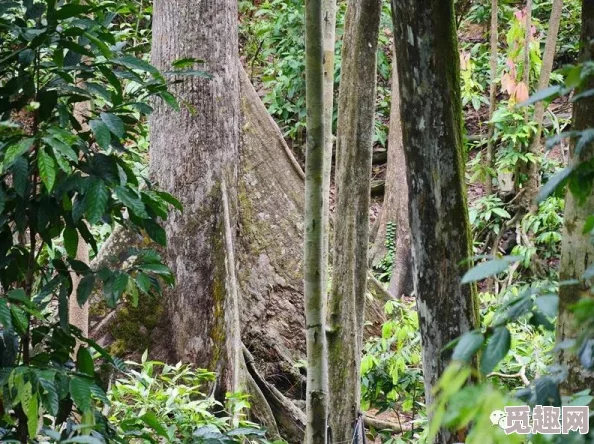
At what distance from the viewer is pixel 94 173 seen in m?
2.36

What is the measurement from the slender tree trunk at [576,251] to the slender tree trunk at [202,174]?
9.69 ft

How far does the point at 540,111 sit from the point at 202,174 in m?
4.26

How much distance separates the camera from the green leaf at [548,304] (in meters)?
1.28

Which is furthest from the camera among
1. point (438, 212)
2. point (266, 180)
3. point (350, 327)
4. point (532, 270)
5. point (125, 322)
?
point (532, 270)

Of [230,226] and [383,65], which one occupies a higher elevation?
[383,65]

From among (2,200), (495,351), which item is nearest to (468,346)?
(495,351)

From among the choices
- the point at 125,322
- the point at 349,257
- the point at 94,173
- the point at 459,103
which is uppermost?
the point at 459,103

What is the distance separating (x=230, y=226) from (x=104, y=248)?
0.82 m

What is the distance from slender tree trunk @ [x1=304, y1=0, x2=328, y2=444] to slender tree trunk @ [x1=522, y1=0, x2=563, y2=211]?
186 inches

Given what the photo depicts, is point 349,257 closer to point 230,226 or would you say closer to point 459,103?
point 230,226

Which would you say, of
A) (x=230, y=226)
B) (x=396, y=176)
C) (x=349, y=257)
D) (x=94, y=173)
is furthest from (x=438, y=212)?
(x=396, y=176)

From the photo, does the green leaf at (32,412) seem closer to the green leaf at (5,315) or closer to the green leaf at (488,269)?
the green leaf at (5,315)

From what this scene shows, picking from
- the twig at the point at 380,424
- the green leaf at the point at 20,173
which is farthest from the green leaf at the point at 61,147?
the twig at the point at 380,424

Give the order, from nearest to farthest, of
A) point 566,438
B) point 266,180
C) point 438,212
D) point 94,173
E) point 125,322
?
1. point 566,438
2. point 94,173
3. point 438,212
4. point 125,322
5. point 266,180
